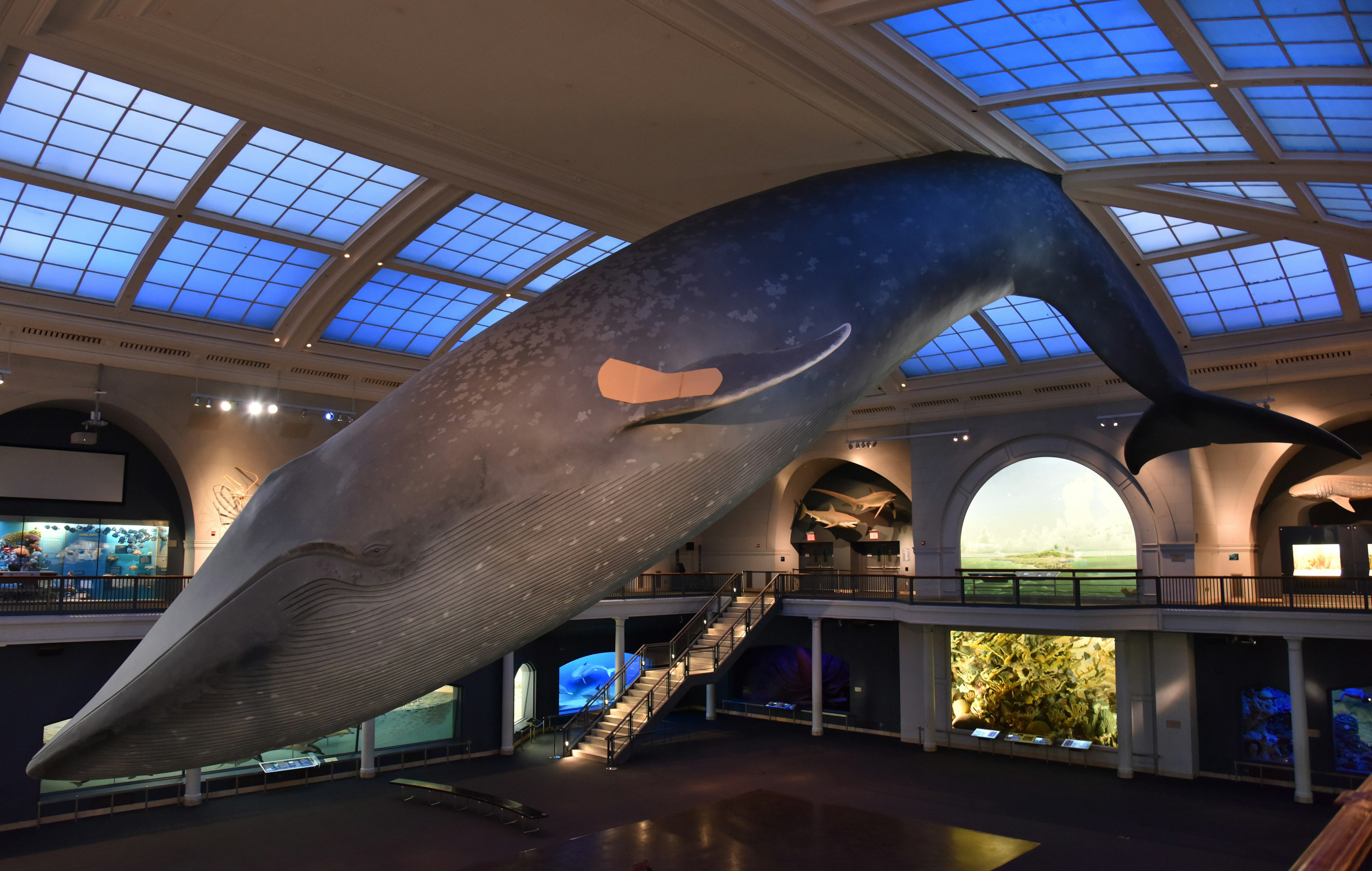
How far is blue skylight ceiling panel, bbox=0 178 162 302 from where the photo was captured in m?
18.6

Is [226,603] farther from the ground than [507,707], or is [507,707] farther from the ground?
[226,603]

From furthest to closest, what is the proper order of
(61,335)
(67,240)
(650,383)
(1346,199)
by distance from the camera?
(61,335) → (67,240) → (1346,199) → (650,383)

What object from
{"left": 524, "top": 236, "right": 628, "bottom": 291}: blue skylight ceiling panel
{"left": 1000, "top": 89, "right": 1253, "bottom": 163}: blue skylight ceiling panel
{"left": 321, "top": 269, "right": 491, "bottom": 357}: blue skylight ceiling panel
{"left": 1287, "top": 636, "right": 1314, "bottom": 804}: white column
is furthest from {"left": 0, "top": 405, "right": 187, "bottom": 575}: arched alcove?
{"left": 1287, "top": 636, "right": 1314, "bottom": 804}: white column

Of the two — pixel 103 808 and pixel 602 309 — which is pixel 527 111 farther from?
pixel 103 808

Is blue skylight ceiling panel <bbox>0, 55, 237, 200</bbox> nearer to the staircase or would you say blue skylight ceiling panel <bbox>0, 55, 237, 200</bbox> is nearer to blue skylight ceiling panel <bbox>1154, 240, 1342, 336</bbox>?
the staircase

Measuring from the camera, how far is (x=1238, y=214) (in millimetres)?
15211

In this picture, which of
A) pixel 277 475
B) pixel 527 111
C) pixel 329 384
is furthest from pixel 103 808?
pixel 277 475

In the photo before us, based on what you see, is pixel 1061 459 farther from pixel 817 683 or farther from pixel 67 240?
pixel 67 240

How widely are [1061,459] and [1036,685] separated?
25.0 ft

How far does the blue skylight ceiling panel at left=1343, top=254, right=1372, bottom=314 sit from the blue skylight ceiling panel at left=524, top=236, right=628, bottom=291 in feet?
56.3

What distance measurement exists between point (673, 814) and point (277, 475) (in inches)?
649

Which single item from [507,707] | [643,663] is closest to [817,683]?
[643,663]

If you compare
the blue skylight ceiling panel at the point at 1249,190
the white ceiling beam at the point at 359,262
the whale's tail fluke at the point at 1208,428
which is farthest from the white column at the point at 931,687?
the whale's tail fluke at the point at 1208,428

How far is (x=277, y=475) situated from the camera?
3.75 meters
